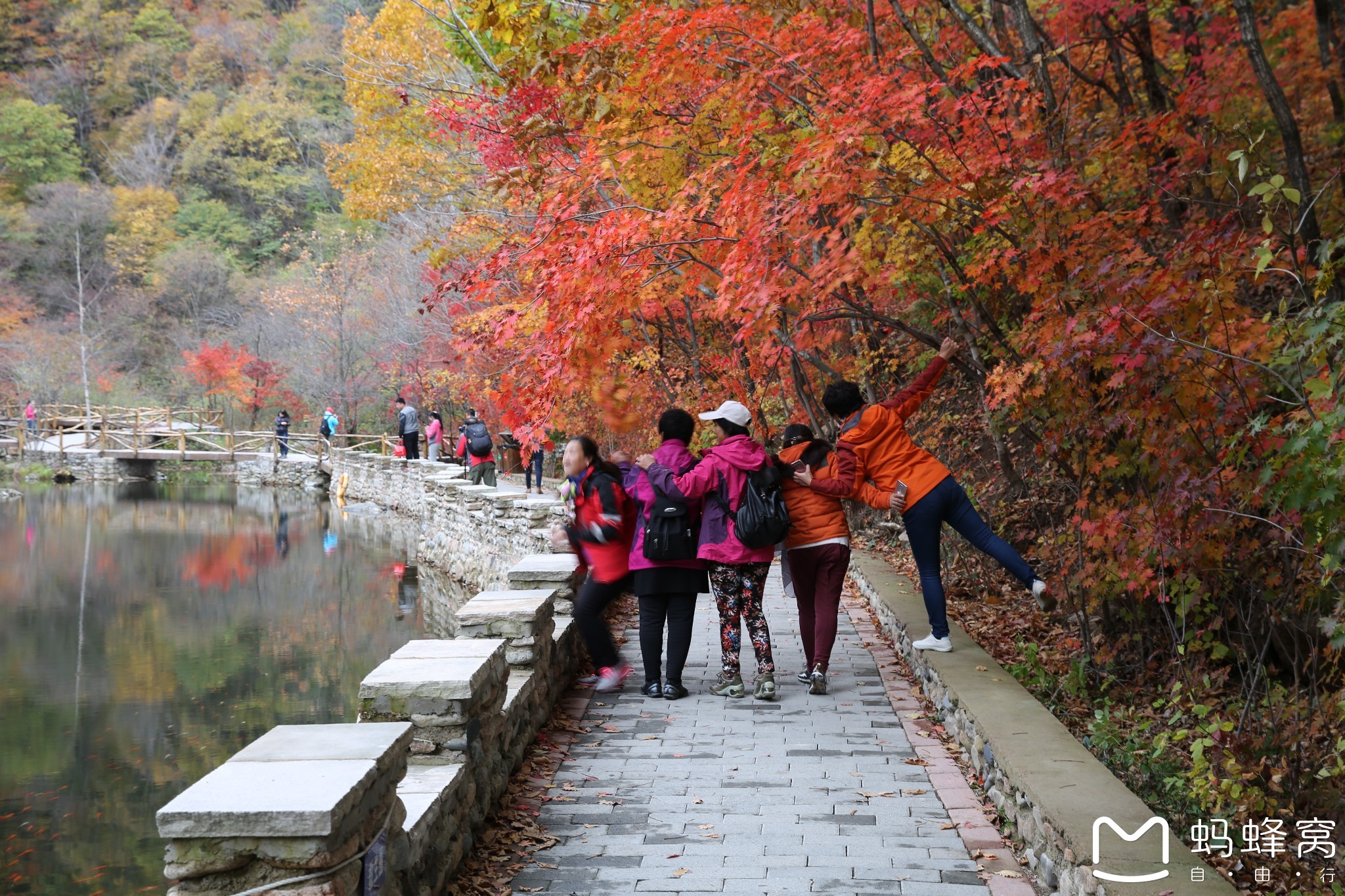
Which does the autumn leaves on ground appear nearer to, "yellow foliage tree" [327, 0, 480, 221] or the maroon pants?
the maroon pants

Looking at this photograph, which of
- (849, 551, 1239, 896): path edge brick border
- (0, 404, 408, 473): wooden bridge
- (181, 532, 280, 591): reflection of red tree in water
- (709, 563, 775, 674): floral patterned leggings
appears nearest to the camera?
(849, 551, 1239, 896): path edge brick border

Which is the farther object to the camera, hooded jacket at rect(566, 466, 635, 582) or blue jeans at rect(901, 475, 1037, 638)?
hooded jacket at rect(566, 466, 635, 582)

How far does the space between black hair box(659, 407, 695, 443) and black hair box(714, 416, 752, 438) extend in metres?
0.16

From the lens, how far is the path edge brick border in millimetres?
3184

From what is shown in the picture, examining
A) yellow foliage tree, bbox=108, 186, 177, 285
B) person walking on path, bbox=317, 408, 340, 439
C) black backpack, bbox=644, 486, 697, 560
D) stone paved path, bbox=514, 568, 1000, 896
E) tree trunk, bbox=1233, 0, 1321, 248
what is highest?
yellow foliage tree, bbox=108, 186, 177, 285

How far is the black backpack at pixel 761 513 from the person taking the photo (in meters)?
5.96

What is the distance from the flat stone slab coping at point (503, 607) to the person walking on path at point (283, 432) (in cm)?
3090

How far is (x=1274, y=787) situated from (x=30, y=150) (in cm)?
5613

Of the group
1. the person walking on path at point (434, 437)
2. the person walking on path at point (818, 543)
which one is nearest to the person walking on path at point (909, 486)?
the person walking on path at point (818, 543)

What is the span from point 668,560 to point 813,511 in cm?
91

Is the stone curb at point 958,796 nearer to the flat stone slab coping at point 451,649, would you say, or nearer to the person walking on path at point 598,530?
the person walking on path at point 598,530

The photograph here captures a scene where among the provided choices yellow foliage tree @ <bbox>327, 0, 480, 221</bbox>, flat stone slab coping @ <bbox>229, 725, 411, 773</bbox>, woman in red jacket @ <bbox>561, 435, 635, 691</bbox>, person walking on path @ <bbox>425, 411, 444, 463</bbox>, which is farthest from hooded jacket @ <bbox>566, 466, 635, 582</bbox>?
person walking on path @ <bbox>425, 411, 444, 463</bbox>

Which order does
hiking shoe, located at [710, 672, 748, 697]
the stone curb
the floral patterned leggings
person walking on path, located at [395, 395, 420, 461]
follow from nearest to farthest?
the stone curb < the floral patterned leggings < hiking shoe, located at [710, 672, 748, 697] < person walking on path, located at [395, 395, 420, 461]

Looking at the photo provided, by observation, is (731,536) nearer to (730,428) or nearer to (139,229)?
(730,428)
